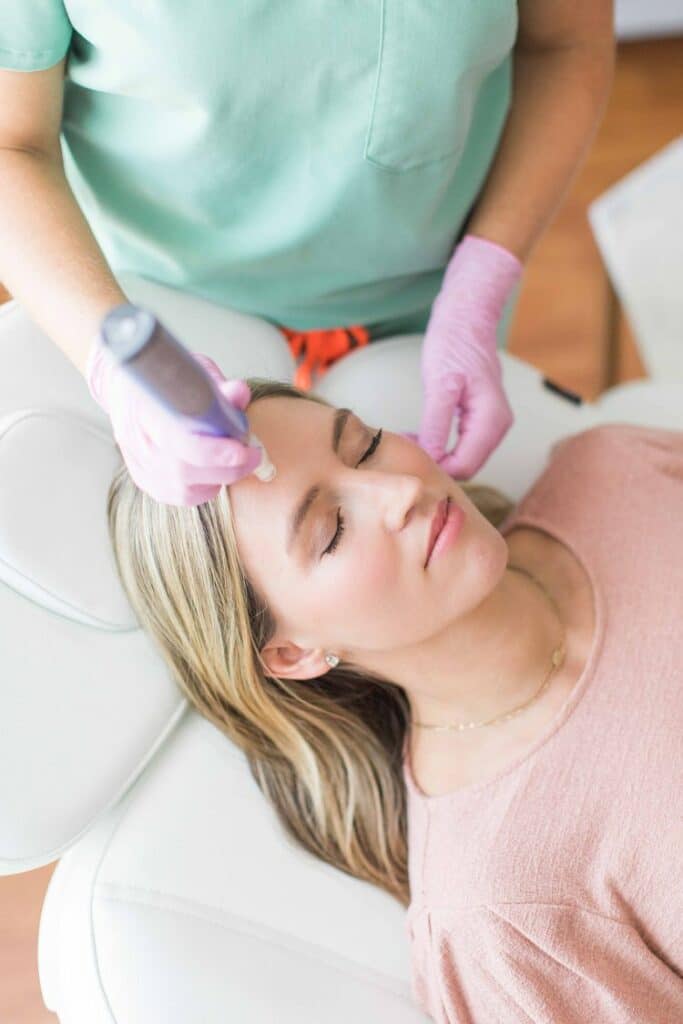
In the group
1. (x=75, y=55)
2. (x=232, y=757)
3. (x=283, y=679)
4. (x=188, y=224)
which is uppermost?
(x=75, y=55)

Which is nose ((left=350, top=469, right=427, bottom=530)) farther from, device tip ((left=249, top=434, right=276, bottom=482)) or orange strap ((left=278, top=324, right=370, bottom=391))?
orange strap ((left=278, top=324, right=370, bottom=391))

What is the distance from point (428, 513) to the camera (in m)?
1.02

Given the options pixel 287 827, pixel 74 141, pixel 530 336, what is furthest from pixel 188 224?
pixel 530 336

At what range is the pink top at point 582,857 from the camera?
1070mm

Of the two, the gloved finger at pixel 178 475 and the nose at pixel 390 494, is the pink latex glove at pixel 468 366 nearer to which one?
the nose at pixel 390 494

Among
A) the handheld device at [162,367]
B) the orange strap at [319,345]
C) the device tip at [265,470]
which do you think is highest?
the handheld device at [162,367]

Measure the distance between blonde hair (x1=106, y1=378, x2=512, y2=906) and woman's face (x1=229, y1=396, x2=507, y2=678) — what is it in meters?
0.04

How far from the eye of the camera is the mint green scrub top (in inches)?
37.8

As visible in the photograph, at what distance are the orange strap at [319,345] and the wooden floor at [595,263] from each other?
0.89m

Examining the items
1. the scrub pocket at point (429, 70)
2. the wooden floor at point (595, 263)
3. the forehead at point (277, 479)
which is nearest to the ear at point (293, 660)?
the forehead at point (277, 479)

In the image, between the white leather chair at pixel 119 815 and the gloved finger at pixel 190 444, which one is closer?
the gloved finger at pixel 190 444

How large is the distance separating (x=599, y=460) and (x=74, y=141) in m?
0.74

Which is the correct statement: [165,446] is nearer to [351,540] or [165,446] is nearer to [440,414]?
[351,540]

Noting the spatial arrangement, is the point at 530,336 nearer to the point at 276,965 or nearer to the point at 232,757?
the point at 232,757
